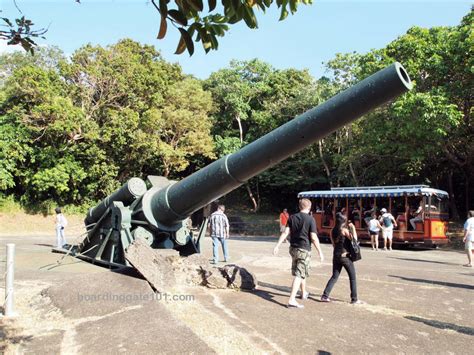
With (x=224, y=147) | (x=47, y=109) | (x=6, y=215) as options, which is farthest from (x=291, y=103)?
(x=6, y=215)

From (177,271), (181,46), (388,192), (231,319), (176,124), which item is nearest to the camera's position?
(181,46)

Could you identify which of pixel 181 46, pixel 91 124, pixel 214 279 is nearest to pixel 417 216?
pixel 214 279

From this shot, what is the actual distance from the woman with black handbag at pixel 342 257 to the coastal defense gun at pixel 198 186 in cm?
144

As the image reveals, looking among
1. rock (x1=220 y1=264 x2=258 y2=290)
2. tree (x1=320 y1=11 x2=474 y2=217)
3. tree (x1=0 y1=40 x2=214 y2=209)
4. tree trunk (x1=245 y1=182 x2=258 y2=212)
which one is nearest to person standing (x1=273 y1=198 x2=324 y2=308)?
rock (x1=220 y1=264 x2=258 y2=290)

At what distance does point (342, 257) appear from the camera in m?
6.45

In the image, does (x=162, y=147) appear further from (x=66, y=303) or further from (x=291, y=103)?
(x=66, y=303)

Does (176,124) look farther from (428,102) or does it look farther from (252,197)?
(428,102)

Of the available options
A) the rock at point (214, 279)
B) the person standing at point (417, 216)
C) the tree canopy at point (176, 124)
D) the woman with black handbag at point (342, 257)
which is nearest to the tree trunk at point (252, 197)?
the tree canopy at point (176, 124)

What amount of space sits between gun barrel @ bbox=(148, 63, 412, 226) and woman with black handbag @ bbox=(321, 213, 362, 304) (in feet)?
4.75

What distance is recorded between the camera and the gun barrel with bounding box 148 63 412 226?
4.63 metres

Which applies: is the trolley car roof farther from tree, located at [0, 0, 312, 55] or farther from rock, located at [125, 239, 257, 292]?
→ tree, located at [0, 0, 312, 55]

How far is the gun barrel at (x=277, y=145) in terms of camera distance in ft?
15.2

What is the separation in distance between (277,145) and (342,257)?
2.00 m

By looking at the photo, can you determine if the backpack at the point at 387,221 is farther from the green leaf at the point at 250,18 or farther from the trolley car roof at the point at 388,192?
the green leaf at the point at 250,18
